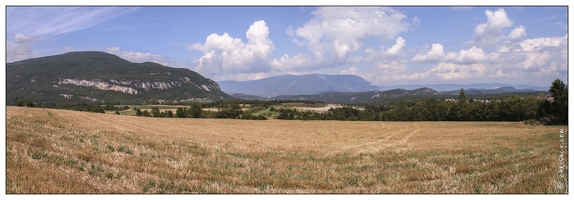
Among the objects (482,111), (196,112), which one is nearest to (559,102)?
(482,111)

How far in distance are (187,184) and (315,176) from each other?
438cm

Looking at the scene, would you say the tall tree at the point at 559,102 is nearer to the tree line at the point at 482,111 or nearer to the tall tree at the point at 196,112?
the tree line at the point at 482,111

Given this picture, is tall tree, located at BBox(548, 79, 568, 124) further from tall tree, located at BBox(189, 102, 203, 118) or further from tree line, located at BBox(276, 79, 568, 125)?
tall tree, located at BBox(189, 102, 203, 118)

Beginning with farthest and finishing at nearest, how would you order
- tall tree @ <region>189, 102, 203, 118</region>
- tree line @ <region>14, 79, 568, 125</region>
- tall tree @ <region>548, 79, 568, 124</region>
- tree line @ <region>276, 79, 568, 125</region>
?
tall tree @ <region>189, 102, 203, 118</region> → tree line @ <region>276, 79, 568, 125</region> → tree line @ <region>14, 79, 568, 125</region> → tall tree @ <region>548, 79, 568, 124</region>

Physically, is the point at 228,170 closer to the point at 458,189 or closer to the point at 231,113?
the point at 458,189

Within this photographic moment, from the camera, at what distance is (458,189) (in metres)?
8.36

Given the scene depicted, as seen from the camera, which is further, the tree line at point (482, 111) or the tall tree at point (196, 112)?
the tall tree at point (196, 112)

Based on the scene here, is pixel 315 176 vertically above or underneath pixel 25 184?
underneath

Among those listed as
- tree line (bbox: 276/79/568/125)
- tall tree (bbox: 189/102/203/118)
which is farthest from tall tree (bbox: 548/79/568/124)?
tall tree (bbox: 189/102/203/118)

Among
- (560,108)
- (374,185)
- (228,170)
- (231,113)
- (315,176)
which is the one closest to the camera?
(374,185)

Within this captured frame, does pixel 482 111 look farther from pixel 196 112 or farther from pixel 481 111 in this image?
pixel 196 112

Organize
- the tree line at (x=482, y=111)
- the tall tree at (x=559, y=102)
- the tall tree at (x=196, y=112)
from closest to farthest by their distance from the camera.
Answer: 1. the tall tree at (x=559, y=102)
2. the tree line at (x=482, y=111)
3. the tall tree at (x=196, y=112)

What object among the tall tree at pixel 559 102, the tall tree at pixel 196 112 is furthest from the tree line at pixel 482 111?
the tall tree at pixel 196 112

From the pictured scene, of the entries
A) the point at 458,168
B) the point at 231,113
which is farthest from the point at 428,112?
the point at 458,168
